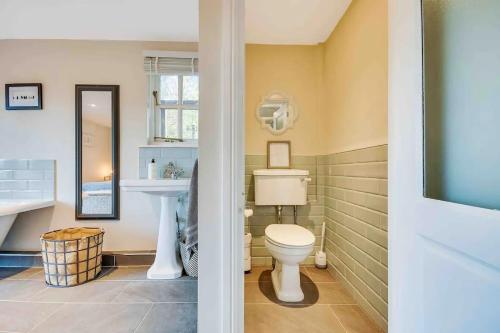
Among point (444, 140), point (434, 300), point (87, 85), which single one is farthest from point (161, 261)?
point (444, 140)

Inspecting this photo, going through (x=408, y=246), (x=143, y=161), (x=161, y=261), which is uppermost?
(x=143, y=161)

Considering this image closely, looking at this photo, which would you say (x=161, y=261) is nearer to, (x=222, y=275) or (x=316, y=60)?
(x=222, y=275)

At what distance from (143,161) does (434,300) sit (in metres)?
2.34

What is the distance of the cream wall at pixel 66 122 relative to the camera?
235 centimetres

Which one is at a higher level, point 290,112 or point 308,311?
point 290,112

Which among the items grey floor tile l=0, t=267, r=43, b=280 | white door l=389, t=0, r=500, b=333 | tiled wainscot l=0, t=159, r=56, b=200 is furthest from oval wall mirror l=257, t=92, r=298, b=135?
grey floor tile l=0, t=267, r=43, b=280

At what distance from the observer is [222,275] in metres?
1.09

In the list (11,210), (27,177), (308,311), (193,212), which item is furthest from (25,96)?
(308,311)

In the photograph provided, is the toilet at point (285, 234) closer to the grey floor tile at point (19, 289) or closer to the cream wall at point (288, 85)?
the cream wall at point (288, 85)

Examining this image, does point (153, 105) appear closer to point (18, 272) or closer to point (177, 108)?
point (177, 108)

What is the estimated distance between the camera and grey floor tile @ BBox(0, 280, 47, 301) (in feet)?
5.85

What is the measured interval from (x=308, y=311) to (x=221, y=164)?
1257mm

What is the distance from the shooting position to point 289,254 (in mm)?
1661

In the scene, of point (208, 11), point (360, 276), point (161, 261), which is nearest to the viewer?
point (208, 11)
